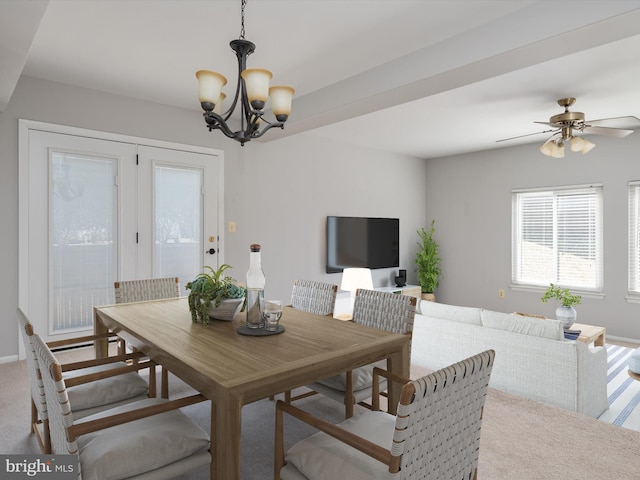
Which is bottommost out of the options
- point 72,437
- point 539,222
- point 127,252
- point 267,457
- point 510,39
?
point 267,457

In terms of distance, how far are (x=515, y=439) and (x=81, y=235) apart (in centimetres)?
386

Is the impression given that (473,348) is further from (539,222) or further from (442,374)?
(539,222)

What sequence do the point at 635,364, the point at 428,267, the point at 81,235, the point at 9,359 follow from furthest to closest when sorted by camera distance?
1. the point at 428,267
2. the point at 81,235
3. the point at 9,359
4. the point at 635,364

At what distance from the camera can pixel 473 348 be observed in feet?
10.2

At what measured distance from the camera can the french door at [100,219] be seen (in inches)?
141

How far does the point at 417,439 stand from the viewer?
1176mm

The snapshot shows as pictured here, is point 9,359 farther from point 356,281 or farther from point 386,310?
point 386,310

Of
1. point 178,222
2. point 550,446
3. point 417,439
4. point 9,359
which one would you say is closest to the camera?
point 417,439

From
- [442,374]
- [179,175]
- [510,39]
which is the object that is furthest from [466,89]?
[442,374]

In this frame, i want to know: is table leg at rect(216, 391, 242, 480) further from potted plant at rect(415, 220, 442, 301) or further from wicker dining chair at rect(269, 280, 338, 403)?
potted plant at rect(415, 220, 442, 301)

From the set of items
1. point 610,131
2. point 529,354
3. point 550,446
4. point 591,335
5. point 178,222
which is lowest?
point 550,446

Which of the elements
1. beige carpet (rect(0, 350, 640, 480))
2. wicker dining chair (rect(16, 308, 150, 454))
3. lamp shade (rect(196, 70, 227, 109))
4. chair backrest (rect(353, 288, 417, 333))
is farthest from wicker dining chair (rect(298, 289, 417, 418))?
lamp shade (rect(196, 70, 227, 109))

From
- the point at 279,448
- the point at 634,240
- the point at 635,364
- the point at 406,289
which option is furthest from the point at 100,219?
the point at 634,240

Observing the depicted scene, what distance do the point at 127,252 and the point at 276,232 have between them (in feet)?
5.94
